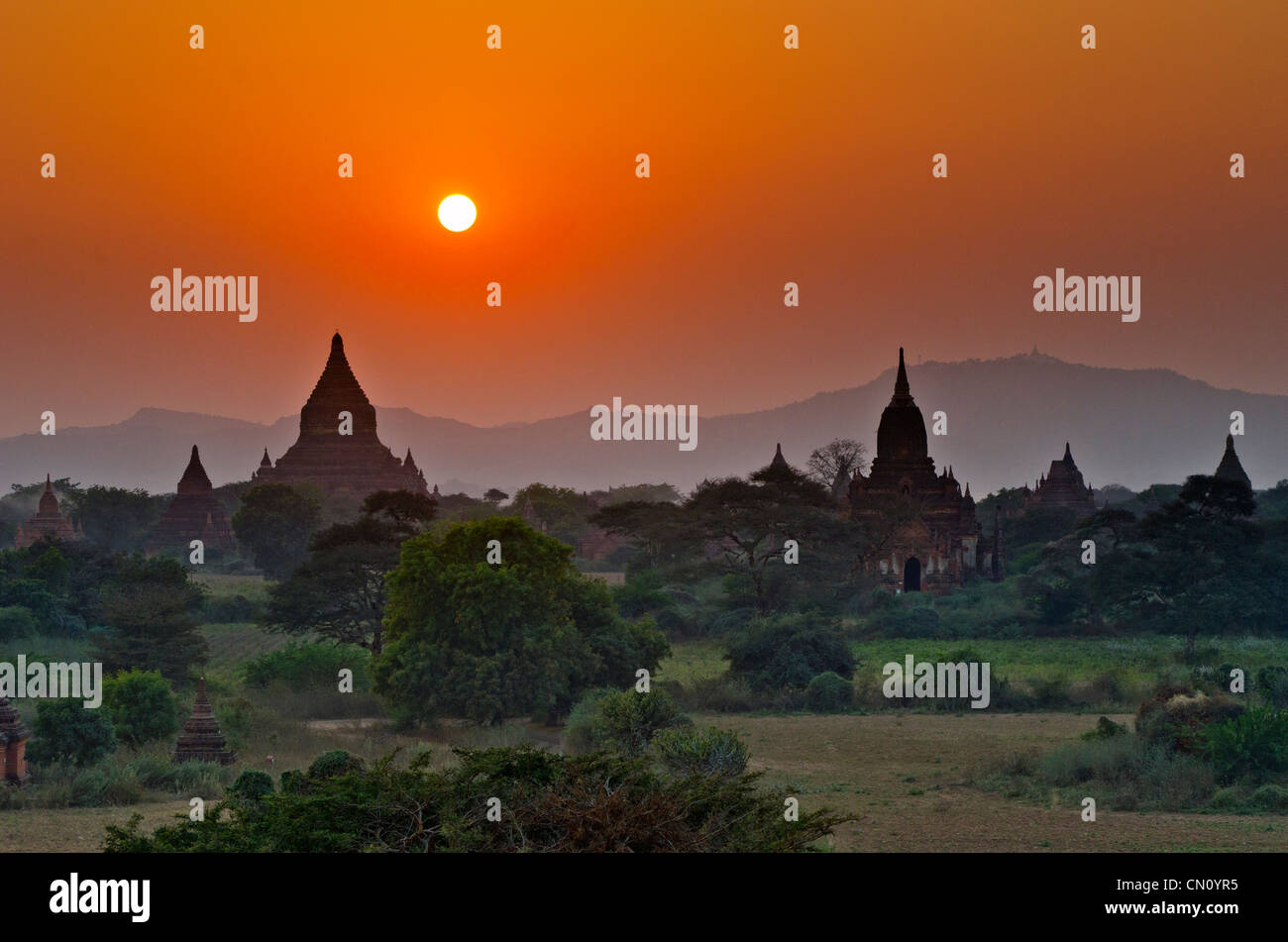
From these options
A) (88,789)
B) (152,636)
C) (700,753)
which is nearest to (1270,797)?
(700,753)

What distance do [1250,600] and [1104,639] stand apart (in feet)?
14.0

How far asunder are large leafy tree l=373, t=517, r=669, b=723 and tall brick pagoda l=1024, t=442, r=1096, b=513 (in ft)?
→ 198

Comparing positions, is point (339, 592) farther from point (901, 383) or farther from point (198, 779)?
point (901, 383)

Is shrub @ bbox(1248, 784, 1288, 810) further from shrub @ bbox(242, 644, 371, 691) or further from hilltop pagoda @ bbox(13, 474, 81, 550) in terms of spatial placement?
hilltop pagoda @ bbox(13, 474, 81, 550)

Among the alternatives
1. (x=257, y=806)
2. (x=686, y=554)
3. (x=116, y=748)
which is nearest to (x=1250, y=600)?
(x=686, y=554)

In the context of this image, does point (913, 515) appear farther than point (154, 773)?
Yes

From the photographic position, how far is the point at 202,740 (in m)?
25.5

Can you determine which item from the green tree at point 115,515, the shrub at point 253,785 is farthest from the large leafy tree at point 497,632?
the green tree at point 115,515

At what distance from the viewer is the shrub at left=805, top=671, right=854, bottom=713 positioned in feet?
114

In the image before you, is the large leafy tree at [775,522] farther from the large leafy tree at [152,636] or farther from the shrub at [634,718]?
the shrub at [634,718]

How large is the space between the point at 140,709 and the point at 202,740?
3.18m

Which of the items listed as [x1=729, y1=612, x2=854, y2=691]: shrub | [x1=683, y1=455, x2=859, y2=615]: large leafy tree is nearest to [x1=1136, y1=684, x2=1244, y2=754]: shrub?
[x1=729, y1=612, x2=854, y2=691]: shrub
